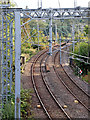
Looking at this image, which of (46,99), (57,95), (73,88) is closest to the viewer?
(46,99)

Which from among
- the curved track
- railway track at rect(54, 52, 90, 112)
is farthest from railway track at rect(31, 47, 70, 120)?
railway track at rect(54, 52, 90, 112)

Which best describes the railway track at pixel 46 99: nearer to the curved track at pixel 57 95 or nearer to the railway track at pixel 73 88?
the curved track at pixel 57 95

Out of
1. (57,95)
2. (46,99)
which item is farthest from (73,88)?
(46,99)

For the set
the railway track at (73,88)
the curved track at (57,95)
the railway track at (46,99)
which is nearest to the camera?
the railway track at (46,99)

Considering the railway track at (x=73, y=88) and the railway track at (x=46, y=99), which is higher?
the railway track at (x=46, y=99)

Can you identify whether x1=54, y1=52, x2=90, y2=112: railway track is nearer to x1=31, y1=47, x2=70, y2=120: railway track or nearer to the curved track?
the curved track

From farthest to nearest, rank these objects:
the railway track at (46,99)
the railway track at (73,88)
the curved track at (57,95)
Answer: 1. the railway track at (73,88)
2. the curved track at (57,95)
3. the railway track at (46,99)

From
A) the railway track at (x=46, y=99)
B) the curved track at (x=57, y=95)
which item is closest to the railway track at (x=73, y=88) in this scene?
the curved track at (x=57, y=95)

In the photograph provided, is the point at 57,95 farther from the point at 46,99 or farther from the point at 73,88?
the point at 73,88

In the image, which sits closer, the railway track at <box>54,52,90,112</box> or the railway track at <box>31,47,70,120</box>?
the railway track at <box>31,47,70,120</box>

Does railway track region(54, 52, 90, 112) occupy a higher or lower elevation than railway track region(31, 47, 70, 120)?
lower

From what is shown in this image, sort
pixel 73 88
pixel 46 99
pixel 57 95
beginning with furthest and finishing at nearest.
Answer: pixel 73 88 < pixel 57 95 < pixel 46 99

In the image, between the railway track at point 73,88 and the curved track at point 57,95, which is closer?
the curved track at point 57,95

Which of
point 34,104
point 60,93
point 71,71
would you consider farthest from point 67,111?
point 71,71
